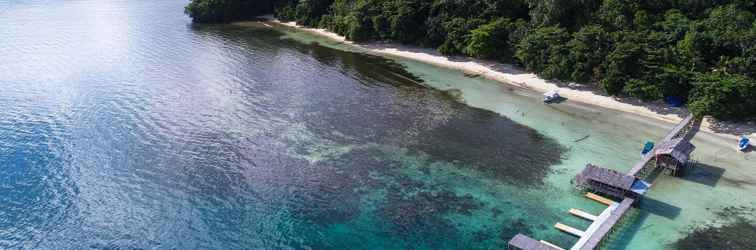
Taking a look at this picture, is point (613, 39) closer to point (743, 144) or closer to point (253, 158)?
point (743, 144)

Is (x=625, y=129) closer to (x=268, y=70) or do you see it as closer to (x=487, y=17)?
(x=487, y=17)

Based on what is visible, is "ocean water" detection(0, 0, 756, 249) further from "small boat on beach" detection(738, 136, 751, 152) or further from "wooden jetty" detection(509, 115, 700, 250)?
"small boat on beach" detection(738, 136, 751, 152)

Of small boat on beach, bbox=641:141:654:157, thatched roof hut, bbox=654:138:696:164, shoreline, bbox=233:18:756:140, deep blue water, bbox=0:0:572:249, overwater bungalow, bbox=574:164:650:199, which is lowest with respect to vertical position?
deep blue water, bbox=0:0:572:249

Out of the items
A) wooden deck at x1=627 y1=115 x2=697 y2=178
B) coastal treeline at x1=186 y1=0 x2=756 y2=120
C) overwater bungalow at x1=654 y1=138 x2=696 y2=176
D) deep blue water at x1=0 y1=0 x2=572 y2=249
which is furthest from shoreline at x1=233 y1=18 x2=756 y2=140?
overwater bungalow at x1=654 y1=138 x2=696 y2=176

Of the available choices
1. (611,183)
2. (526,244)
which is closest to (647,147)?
(611,183)

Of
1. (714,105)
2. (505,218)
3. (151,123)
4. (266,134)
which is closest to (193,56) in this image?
(151,123)

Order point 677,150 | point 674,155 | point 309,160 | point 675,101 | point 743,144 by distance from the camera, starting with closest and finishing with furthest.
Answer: point 674,155 → point 677,150 → point 743,144 → point 309,160 → point 675,101
